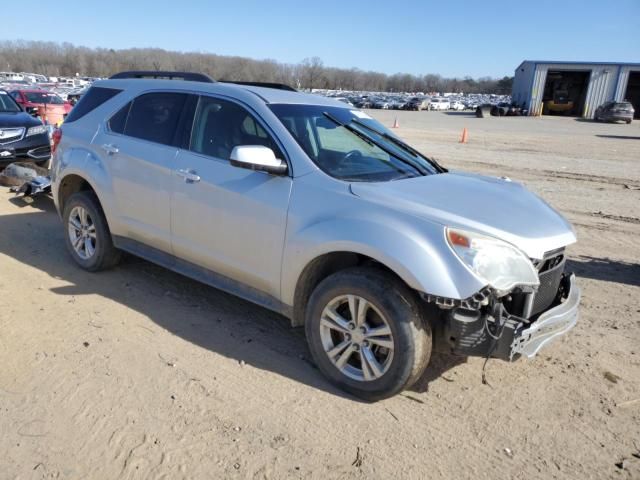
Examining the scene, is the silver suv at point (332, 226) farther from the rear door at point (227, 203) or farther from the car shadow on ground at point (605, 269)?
the car shadow on ground at point (605, 269)

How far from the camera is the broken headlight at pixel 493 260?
9.60ft

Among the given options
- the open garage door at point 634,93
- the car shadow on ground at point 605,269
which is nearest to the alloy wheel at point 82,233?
the car shadow on ground at point 605,269

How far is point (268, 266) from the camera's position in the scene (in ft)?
12.2

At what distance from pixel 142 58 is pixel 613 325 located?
158m

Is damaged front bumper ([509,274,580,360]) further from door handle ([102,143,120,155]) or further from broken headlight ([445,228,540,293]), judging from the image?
door handle ([102,143,120,155])

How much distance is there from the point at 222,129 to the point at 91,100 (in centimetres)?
203

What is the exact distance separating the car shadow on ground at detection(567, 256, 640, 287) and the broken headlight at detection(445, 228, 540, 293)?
319cm

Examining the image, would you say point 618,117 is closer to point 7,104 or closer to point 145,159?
point 7,104

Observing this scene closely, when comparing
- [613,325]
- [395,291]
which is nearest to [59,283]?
[395,291]

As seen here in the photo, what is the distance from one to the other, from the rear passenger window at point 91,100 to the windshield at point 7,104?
795 centimetres

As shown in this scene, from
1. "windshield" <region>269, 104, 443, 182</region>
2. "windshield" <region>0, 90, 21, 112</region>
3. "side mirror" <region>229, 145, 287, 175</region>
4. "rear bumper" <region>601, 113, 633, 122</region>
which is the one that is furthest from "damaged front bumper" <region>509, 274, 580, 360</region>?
"rear bumper" <region>601, 113, 633, 122</region>

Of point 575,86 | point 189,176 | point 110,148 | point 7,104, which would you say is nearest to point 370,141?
point 189,176

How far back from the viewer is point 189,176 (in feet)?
13.6

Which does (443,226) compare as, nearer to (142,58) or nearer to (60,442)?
(60,442)
